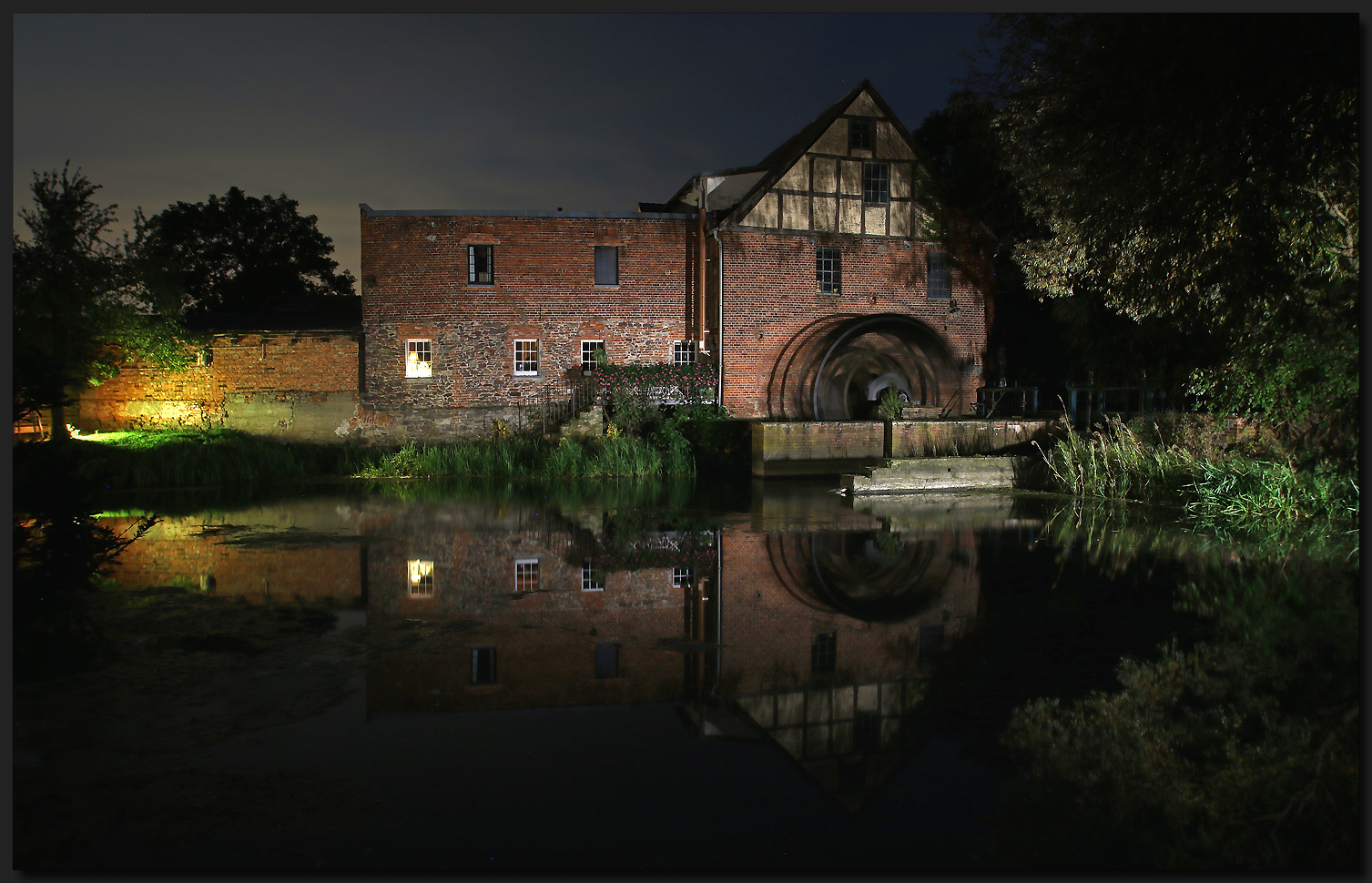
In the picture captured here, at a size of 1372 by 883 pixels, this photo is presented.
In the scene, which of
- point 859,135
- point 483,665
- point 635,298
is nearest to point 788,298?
point 635,298

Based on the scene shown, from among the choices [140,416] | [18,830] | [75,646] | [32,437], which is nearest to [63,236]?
[140,416]

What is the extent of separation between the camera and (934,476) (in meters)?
13.1

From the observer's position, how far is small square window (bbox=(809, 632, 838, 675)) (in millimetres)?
4660

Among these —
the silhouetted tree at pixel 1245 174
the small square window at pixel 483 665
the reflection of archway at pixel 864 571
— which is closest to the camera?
the small square window at pixel 483 665

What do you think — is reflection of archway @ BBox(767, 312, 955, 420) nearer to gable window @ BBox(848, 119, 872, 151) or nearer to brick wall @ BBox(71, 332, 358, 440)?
gable window @ BBox(848, 119, 872, 151)

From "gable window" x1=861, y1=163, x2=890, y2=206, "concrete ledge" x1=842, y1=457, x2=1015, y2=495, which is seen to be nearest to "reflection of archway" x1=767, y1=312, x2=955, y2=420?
"gable window" x1=861, y1=163, x2=890, y2=206

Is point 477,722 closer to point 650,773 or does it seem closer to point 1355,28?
point 650,773

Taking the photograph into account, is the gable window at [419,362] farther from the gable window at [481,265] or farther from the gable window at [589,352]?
the gable window at [589,352]

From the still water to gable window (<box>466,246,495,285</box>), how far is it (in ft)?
49.2

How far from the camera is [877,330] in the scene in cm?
2153

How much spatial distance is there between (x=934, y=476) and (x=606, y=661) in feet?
30.5

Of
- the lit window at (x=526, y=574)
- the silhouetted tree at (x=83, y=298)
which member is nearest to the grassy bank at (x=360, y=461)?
the silhouetted tree at (x=83, y=298)

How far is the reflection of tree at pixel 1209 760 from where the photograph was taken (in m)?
2.88

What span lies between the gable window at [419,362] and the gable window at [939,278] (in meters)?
13.8
